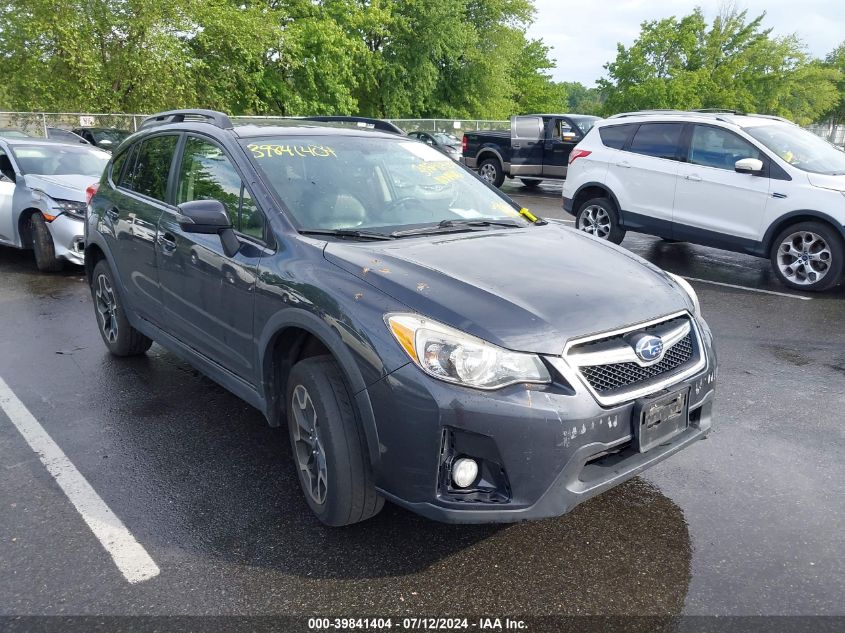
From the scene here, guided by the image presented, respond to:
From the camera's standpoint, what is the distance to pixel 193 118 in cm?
455

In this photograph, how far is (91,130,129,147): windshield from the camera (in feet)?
67.8

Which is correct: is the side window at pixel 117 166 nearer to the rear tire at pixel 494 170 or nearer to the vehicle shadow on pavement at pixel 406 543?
the vehicle shadow on pavement at pixel 406 543

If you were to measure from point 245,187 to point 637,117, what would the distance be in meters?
6.88

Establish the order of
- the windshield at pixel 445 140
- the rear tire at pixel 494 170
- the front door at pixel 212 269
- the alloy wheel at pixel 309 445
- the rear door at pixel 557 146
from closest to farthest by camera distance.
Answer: the alloy wheel at pixel 309 445 → the front door at pixel 212 269 → the rear door at pixel 557 146 → the rear tire at pixel 494 170 → the windshield at pixel 445 140

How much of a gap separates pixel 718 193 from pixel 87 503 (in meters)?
7.12

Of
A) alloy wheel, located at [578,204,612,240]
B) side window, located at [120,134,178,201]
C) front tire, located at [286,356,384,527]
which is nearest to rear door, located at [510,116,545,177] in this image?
alloy wheel, located at [578,204,612,240]

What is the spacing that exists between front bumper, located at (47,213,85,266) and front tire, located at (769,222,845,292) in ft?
25.2

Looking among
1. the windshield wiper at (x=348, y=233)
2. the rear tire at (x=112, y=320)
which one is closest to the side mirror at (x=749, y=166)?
the windshield wiper at (x=348, y=233)

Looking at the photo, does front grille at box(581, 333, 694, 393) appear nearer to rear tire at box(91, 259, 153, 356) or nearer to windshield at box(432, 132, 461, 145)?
rear tire at box(91, 259, 153, 356)

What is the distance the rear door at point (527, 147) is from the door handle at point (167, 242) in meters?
14.3

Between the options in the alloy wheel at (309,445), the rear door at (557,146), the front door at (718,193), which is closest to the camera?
the alloy wheel at (309,445)

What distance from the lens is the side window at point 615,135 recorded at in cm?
916

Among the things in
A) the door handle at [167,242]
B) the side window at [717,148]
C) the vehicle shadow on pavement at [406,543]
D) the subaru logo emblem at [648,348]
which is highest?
the side window at [717,148]

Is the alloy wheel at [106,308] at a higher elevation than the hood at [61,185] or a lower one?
lower
